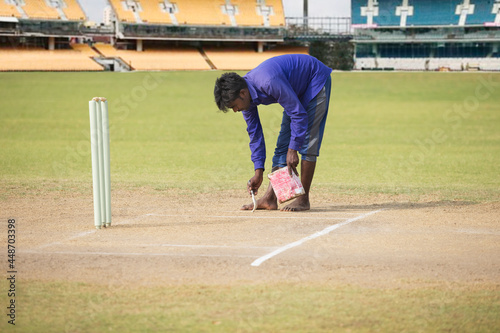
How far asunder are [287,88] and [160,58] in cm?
5773

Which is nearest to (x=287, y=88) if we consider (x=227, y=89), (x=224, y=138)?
(x=227, y=89)

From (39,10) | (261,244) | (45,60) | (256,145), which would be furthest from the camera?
(39,10)

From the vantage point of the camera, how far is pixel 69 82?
39.9 metres

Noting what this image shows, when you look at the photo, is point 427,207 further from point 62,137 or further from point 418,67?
point 418,67

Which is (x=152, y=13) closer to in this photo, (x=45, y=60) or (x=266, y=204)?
(x=45, y=60)

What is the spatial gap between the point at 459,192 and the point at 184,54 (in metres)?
58.6

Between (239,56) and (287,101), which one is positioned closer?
(287,101)

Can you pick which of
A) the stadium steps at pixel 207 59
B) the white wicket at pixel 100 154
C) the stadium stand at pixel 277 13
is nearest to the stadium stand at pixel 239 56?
the stadium steps at pixel 207 59

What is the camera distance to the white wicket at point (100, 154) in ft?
21.7

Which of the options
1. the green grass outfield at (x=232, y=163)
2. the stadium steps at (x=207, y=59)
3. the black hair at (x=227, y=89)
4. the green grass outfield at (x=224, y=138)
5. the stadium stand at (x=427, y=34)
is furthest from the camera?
the stadium stand at (x=427, y=34)

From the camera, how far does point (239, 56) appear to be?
221 feet

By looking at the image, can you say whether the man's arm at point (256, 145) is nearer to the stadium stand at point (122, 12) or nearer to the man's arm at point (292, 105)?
the man's arm at point (292, 105)

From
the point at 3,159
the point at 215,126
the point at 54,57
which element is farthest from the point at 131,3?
the point at 3,159

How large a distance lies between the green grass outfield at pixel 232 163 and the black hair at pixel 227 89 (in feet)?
9.36
